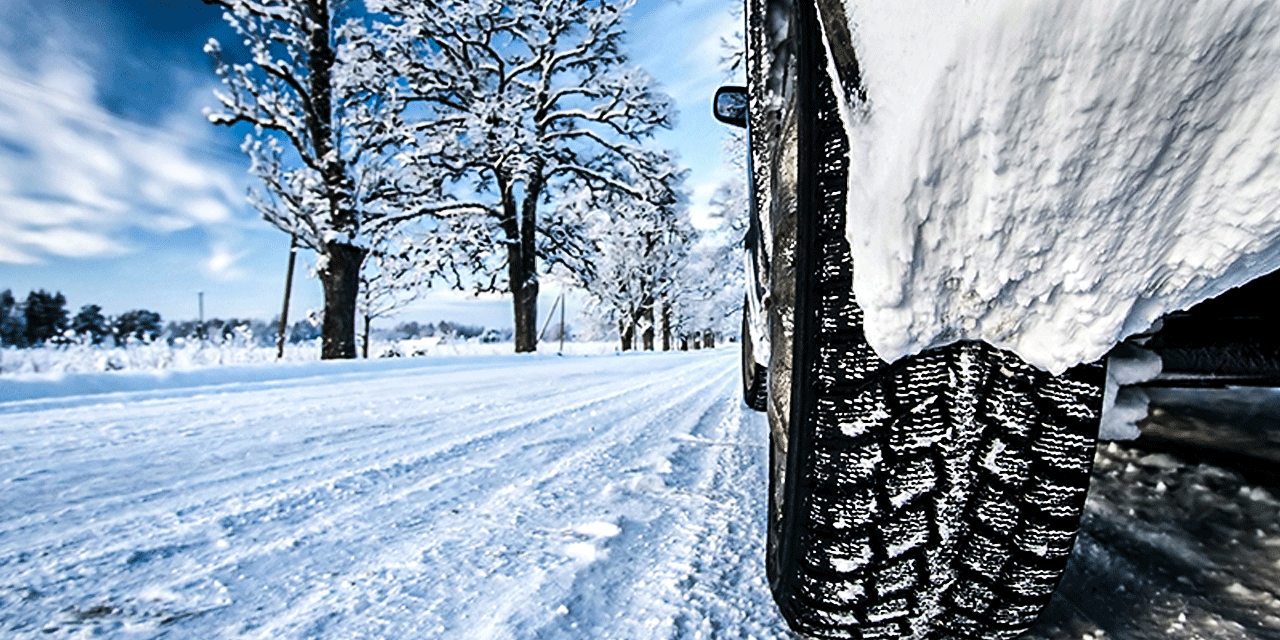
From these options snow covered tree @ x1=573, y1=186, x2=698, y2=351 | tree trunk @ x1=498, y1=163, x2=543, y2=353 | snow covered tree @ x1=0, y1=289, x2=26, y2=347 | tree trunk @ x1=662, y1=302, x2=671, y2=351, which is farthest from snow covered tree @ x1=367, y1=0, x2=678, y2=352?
snow covered tree @ x1=0, y1=289, x2=26, y2=347

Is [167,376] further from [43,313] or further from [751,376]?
[43,313]

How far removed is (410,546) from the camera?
87 cm

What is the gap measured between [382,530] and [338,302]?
7883 millimetres

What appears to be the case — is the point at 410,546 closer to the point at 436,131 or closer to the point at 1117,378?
the point at 1117,378

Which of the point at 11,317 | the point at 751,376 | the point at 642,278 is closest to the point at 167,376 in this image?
the point at 751,376

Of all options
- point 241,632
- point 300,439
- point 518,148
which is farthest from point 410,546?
point 518,148

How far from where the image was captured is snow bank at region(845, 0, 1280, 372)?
14.9 inches

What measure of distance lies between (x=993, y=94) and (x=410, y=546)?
978 mm

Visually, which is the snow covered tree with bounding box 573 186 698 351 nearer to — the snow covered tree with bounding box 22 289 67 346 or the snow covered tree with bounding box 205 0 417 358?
the snow covered tree with bounding box 205 0 417 358

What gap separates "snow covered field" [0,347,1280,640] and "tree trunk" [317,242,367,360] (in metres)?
6.30

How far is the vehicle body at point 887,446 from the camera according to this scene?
1.76ft

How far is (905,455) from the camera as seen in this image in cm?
56

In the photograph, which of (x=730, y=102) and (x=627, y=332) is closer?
(x=730, y=102)

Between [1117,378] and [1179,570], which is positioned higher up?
[1117,378]
